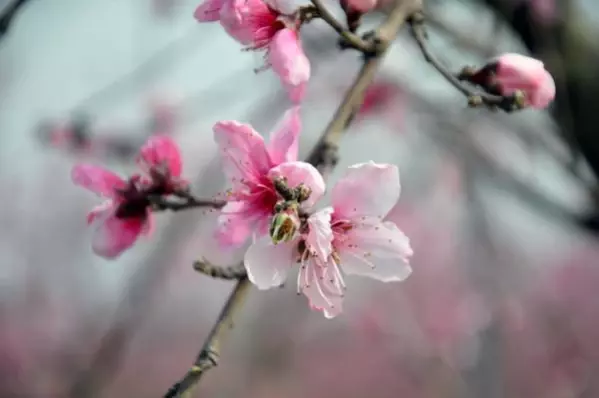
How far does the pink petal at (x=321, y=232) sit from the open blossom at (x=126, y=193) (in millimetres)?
268

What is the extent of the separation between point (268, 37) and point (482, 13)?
74 centimetres

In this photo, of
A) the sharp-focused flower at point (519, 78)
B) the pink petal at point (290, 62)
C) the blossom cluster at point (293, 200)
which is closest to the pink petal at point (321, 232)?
the blossom cluster at point (293, 200)

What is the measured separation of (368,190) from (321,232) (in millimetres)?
70

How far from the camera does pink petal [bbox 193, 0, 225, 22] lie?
0.55 meters

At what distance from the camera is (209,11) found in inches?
21.6

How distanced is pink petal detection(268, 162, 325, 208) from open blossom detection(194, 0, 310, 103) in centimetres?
8

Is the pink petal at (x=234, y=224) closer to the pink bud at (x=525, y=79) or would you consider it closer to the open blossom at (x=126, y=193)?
the open blossom at (x=126, y=193)

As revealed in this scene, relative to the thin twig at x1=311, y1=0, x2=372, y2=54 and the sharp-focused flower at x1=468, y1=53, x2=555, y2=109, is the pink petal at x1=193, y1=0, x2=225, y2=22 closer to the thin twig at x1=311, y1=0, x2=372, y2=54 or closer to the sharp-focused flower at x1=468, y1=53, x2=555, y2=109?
the thin twig at x1=311, y1=0, x2=372, y2=54

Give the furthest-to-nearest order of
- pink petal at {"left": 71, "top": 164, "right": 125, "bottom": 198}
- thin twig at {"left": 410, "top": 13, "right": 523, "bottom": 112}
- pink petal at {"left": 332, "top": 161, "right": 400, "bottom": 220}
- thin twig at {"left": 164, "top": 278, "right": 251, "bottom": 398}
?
1. pink petal at {"left": 71, "top": 164, "right": 125, "bottom": 198}
2. thin twig at {"left": 410, "top": 13, "right": 523, "bottom": 112}
3. pink petal at {"left": 332, "top": 161, "right": 400, "bottom": 220}
4. thin twig at {"left": 164, "top": 278, "right": 251, "bottom": 398}

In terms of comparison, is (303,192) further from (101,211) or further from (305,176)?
(101,211)

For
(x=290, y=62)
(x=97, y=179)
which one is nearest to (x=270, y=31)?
(x=290, y=62)

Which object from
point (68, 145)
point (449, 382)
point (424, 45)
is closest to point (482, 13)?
point (424, 45)

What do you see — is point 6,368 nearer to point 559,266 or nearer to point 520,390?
point 520,390

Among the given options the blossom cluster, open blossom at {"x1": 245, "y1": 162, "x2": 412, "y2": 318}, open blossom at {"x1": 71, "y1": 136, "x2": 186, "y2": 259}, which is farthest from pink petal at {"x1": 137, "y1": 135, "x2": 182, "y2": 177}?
open blossom at {"x1": 245, "y1": 162, "x2": 412, "y2": 318}
